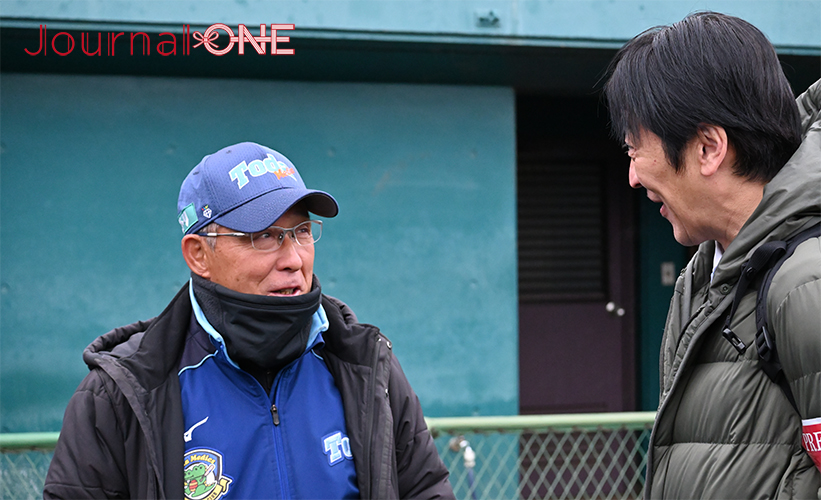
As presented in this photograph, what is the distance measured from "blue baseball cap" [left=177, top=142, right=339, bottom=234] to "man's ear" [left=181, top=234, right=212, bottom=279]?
2 centimetres

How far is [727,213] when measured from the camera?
1.41m

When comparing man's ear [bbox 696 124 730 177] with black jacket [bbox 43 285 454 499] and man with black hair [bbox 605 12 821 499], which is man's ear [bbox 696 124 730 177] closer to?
man with black hair [bbox 605 12 821 499]

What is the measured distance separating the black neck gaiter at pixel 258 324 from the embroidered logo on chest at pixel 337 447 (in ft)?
0.70

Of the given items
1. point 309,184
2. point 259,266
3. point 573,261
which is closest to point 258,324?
point 259,266

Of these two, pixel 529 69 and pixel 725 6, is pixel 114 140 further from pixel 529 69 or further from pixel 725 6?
pixel 725 6

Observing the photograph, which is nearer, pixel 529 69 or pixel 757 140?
pixel 757 140

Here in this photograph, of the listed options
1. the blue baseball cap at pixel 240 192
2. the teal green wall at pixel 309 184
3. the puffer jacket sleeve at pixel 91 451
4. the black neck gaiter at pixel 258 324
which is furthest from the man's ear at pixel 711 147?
the teal green wall at pixel 309 184

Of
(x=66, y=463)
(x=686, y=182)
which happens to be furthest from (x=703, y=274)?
(x=66, y=463)

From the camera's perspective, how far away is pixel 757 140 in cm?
134

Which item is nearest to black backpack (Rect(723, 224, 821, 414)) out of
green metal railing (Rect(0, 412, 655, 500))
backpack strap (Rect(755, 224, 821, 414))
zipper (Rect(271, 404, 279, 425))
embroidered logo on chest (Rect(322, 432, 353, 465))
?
backpack strap (Rect(755, 224, 821, 414))

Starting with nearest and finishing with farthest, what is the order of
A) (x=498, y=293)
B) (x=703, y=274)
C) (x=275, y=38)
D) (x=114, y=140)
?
1. (x=703, y=274)
2. (x=275, y=38)
3. (x=114, y=140)
4. (x=498, y=293)

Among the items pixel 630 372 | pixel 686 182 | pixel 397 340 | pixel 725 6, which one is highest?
pixel 725 6

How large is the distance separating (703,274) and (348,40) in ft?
7.82

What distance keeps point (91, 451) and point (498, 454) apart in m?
2.92
